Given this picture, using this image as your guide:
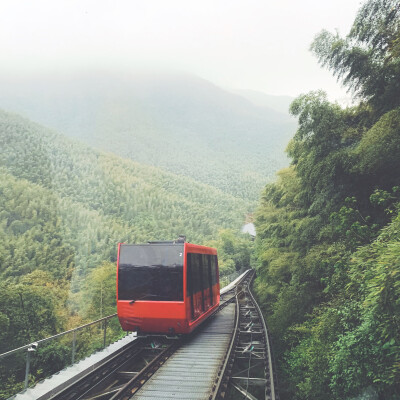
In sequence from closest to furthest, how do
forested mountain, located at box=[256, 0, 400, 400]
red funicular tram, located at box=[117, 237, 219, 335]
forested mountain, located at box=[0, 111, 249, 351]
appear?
forested mountain, located at box=[256, 0, 400, 400] < red funicular tram, located at box=[117, 237, 219, 335] < forested mountain, located at box=[0, 111, 249, 351]

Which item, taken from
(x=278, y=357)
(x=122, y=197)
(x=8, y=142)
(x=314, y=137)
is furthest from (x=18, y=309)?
(x=8, y=142)

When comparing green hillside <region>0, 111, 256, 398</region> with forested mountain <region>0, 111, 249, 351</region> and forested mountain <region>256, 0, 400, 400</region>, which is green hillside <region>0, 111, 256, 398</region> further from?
forested mountain <region>256, 0, 400, 400</region>

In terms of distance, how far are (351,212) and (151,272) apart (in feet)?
16.9

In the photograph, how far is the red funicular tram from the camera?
908 centimetres

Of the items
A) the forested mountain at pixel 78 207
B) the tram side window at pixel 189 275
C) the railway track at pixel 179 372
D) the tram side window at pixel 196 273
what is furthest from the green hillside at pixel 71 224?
the tram side window at pixel 189 275

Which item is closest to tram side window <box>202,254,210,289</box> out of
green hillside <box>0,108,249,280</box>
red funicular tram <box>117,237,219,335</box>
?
red funicular tram <box>117,237,219,335</box>

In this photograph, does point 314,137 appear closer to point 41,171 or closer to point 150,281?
point 150,281

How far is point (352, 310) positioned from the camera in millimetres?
6652

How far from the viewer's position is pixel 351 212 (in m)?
7.35

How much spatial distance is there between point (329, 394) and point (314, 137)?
6.91 meters

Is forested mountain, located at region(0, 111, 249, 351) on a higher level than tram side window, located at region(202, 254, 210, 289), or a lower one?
higher

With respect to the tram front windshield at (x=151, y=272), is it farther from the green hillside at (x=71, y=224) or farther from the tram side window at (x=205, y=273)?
the green hillside at (x=71, y=224)

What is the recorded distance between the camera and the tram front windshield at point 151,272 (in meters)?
9.14

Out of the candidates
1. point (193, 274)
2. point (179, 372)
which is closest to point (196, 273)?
point (193, 274)
